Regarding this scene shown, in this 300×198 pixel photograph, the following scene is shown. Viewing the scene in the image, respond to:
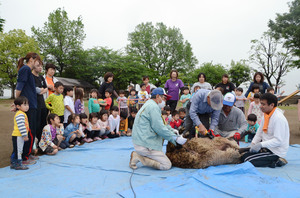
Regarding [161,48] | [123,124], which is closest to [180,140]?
[123,124]

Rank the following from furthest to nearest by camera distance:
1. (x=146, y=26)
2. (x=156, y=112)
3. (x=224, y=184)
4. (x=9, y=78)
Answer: (x=146, y=26)
(x=9, y=78)
(x=156, y=112)
(x=224, y=184)

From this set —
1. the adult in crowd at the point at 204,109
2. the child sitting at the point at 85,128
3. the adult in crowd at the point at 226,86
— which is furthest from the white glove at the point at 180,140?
the adult in crowd at the point at 226,86

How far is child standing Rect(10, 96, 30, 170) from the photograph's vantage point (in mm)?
3975

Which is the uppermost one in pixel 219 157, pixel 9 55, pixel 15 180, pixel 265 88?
pixel 9 55

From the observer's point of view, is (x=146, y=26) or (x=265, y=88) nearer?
(x=265, y=88)

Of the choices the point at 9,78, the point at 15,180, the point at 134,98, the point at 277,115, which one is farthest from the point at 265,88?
the point at 9,78

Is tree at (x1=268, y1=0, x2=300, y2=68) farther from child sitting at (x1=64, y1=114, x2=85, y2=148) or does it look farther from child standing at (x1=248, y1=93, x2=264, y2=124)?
child sitting at (x1=64, y1=114, x2=85, y2=148)

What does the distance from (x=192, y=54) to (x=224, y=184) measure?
55.2m

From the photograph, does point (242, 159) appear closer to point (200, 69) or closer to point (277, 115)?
point (277, 115)

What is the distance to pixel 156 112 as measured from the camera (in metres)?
3.89

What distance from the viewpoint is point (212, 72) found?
5553 cm

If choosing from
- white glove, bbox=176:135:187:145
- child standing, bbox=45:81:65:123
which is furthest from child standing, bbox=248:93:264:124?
child standing, bbox=45:81:65:123

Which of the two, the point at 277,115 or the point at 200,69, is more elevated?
the point at 200,69

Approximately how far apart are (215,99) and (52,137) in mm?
3979
